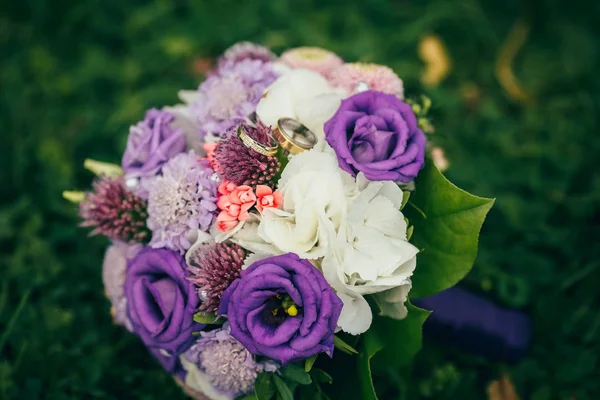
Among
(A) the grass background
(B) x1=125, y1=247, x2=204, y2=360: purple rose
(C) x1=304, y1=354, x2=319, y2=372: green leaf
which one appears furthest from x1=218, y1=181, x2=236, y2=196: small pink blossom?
(A) the grass background

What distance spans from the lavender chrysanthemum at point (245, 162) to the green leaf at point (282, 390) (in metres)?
0.26

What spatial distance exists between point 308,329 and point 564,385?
2.06 ft

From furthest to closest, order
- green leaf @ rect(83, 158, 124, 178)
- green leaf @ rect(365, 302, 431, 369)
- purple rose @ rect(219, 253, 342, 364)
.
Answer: green leaf @ rect(83, 158, 124, 178) < green leaf @ rect(365, 302, 431, 369) < purple rose @ rect(219, 253, 342, 364)

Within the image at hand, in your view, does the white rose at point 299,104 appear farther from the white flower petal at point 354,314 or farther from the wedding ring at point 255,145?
the white flower petal at point 354,314

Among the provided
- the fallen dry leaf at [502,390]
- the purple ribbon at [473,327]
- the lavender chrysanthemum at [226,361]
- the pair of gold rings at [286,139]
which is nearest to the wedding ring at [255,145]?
the pair of gold rings at [286,139]

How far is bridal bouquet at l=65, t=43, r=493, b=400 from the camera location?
1.96 ft

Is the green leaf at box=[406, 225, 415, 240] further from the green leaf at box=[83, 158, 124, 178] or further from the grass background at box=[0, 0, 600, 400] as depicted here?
the green leaf at box=[83, 158, 124, 178]

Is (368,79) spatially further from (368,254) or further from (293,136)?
(368,254)

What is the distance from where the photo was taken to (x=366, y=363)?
0.65 metres

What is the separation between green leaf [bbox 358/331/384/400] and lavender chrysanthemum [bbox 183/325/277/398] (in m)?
0.12

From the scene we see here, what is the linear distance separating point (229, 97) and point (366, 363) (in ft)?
1.36

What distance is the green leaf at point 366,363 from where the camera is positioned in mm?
642

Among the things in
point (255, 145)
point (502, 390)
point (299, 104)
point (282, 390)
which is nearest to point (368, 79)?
point (299, 104)

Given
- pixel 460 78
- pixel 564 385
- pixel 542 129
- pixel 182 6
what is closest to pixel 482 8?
pixel 460 78
